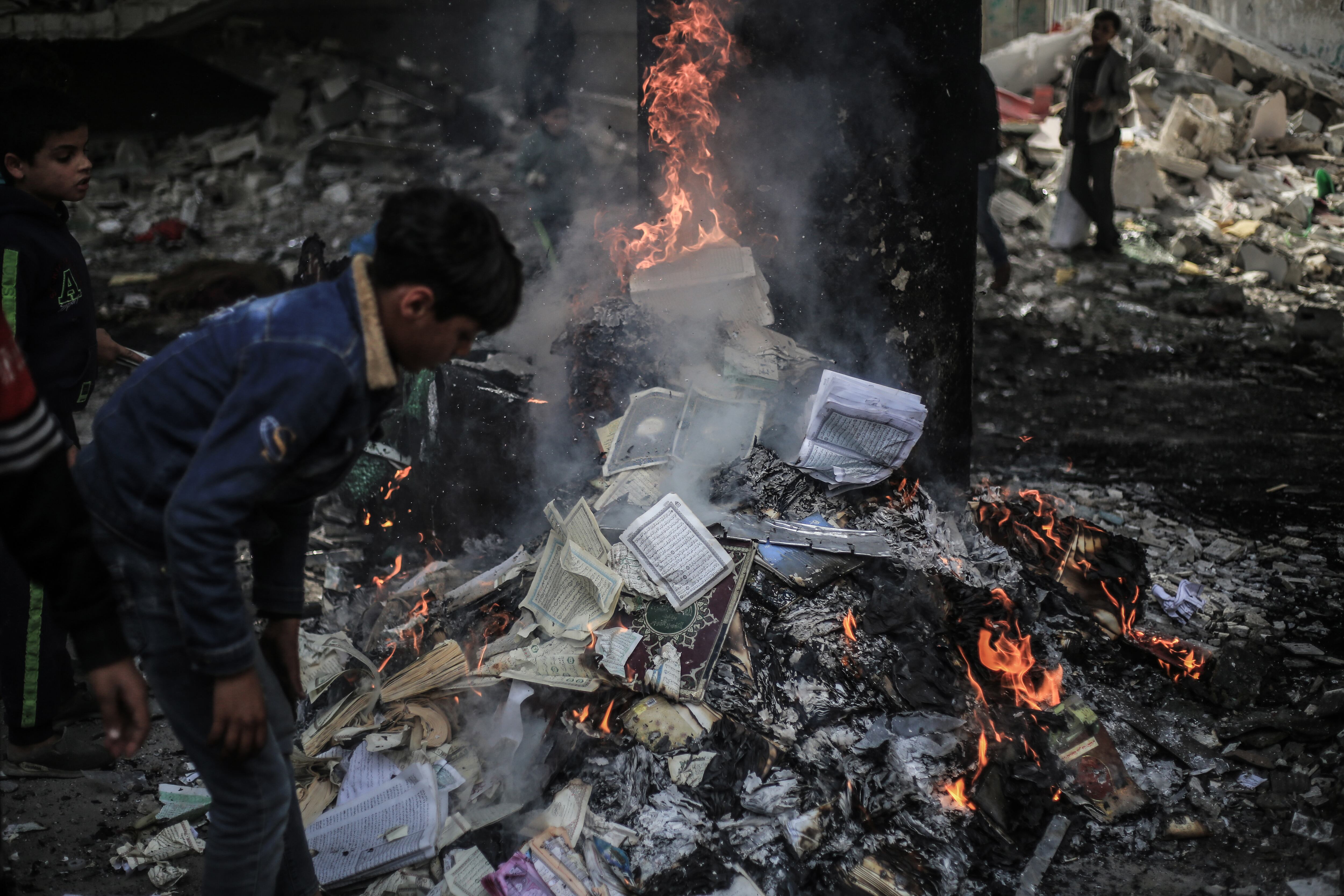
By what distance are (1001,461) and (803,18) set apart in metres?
3.00

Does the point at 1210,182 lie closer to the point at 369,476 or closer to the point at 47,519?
the point at 369,476

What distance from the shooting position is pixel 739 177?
4344mm

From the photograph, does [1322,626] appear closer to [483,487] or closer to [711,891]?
[711,891]

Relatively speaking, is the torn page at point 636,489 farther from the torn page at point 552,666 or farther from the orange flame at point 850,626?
the orange flame at point 850,626

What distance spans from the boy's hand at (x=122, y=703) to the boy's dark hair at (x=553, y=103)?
5877mm

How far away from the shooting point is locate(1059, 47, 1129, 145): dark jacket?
8.80 meters

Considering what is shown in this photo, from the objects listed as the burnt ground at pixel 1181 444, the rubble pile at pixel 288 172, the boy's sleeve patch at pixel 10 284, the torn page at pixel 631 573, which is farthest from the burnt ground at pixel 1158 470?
the boy's sleeve patch at pixel 10 284

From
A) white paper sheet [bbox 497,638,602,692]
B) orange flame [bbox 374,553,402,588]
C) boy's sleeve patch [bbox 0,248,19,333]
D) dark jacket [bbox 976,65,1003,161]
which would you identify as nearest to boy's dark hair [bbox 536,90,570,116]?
dark jacket [bbox 976,65,1003,161]

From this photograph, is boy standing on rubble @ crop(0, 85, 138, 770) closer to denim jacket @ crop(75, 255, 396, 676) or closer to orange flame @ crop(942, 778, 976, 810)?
denim jacket @ crop(75, 255, 396, 676)

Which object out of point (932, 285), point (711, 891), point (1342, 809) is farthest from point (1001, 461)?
point (711, 891)

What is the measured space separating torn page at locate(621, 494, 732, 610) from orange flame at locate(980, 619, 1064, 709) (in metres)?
1.02

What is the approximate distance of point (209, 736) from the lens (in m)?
1.88

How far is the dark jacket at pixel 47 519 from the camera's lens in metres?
1.71

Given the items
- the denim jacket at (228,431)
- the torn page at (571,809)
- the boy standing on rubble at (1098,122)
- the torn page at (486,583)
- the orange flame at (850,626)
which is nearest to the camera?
the denim jacket at (228,431)
